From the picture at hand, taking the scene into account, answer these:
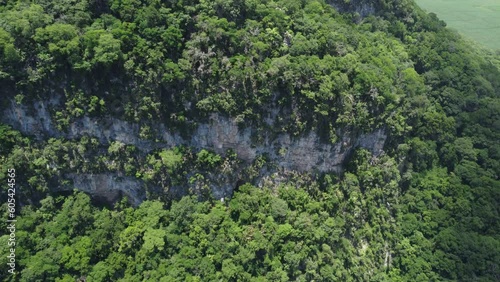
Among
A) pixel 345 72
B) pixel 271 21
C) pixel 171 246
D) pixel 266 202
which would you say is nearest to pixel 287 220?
pixel 266 202

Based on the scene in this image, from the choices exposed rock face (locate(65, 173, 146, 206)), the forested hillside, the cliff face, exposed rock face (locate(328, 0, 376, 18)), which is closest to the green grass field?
exposed rock face (locate(328, 0, 376, 18))

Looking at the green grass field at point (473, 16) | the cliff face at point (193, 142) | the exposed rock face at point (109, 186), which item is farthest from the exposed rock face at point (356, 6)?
the green grass field at point (473, 16)

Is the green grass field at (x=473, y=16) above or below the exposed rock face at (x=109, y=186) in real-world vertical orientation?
above

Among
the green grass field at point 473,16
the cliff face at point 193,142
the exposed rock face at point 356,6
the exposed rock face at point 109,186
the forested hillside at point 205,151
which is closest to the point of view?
the forested hillside at point 205,151

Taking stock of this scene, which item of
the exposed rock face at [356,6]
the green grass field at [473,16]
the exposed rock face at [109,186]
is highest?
the exposed rock face at [356,6]

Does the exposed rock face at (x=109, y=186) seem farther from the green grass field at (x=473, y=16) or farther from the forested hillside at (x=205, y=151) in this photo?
the green grass field at (x=473, y=16)

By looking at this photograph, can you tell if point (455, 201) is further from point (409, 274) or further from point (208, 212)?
point (208, 212)

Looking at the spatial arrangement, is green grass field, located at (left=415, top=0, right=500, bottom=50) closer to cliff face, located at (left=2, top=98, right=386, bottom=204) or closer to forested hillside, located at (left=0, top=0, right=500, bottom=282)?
forested hillside, located at (left=0, top=0, right=500, bottom=282)
